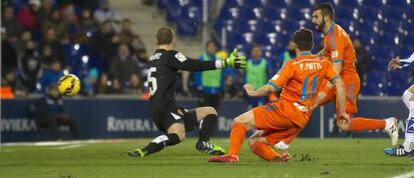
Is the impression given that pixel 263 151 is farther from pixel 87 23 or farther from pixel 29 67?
pixel 87 23

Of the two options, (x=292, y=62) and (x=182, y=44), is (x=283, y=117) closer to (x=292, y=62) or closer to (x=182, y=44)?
(x=292, y=62)

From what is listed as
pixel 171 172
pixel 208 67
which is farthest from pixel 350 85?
pixel 171 172

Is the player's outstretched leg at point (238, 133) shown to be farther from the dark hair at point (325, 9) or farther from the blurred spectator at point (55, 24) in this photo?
the blurred spectator at point (55, 24)

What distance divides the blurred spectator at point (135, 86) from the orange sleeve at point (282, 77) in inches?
425

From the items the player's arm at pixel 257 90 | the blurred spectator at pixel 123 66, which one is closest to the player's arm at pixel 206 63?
the player's arm at pixel 257 90

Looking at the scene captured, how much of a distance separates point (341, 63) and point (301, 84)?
75.2 inches

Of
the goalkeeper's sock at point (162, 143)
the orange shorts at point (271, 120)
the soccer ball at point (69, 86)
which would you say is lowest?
the goalkeeper's sock at point (162, 143)

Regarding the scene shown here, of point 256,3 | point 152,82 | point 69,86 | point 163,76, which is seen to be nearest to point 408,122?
point 163,76

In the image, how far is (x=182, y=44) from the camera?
23.9 meters

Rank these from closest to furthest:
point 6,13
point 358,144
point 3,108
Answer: point 358,144
point 3,108
point 6,13

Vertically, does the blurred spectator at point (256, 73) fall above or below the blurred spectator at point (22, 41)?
below

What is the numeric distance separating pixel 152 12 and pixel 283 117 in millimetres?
13265

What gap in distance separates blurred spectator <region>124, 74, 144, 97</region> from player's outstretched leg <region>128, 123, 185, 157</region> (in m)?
9.20

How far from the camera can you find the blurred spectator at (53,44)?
2206 centimetres
